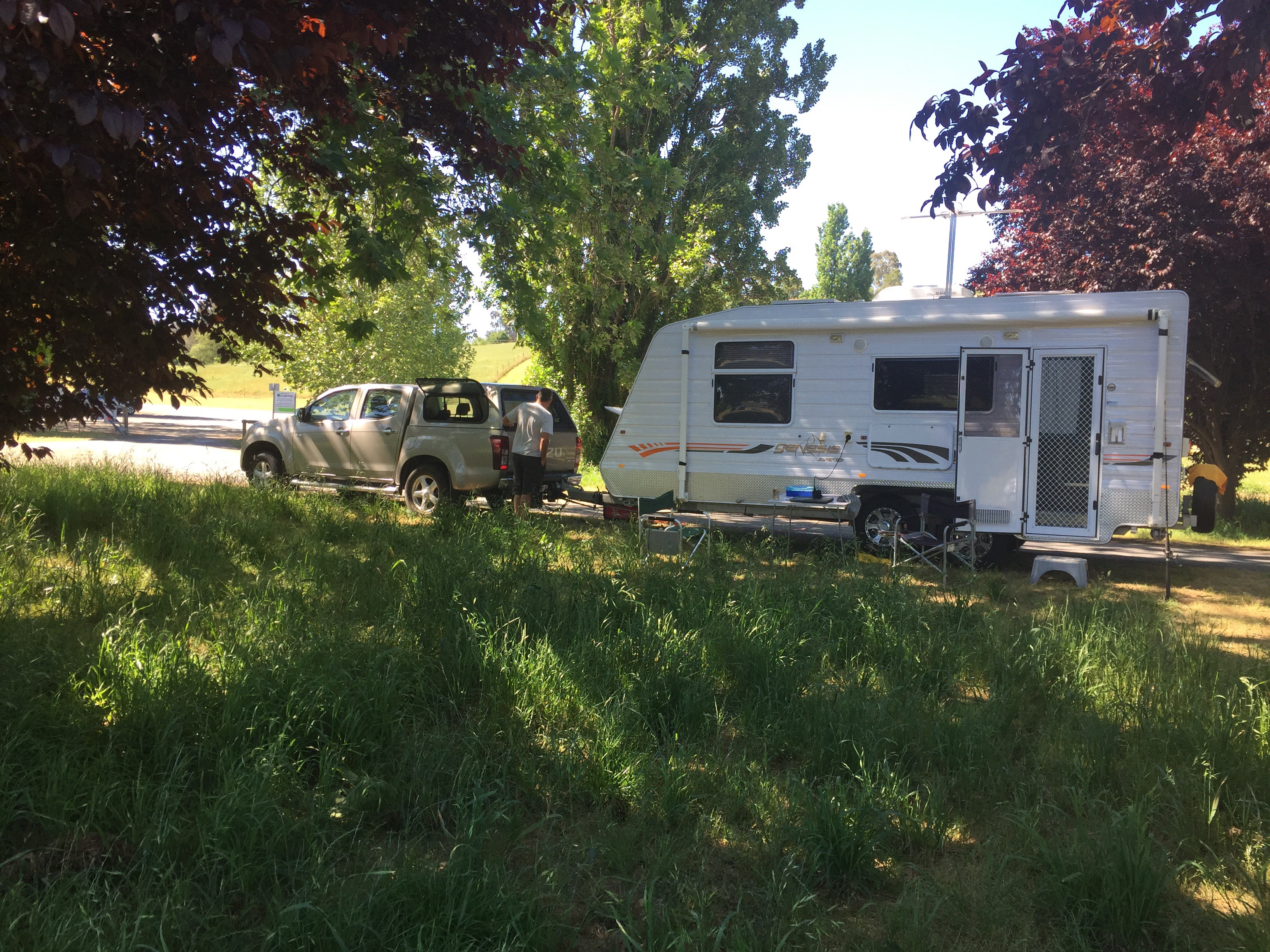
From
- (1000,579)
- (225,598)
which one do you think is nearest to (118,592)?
(225,598)

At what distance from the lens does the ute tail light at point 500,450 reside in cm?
1152

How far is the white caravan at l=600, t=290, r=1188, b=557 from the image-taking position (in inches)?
364

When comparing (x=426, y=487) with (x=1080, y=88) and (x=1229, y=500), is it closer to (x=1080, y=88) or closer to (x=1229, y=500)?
(x=1080, y=88)

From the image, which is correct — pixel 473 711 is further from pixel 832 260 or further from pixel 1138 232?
pixel 832 260

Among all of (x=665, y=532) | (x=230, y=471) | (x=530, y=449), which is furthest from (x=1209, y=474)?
(x=230, y=471)

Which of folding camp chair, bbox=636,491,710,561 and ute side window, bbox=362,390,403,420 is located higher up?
ute side window, bbox=362,390,403,420

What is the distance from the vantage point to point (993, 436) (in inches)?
388

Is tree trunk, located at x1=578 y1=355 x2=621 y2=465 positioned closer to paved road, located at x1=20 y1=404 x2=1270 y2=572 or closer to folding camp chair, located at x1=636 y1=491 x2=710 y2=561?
paved road, located at x1=20 y1=404 x2=1270 y2=572

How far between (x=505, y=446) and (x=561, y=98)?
4.18 m

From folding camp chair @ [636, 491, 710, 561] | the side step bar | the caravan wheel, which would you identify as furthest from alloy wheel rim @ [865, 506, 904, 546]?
the side step bar

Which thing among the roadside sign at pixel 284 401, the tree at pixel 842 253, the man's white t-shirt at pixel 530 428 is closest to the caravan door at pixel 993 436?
the man's white t-shirt at pixel 530 428

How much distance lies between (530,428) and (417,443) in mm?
1780

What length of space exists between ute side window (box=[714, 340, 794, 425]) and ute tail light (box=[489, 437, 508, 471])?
264 cm

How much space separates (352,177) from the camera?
7031 mm
